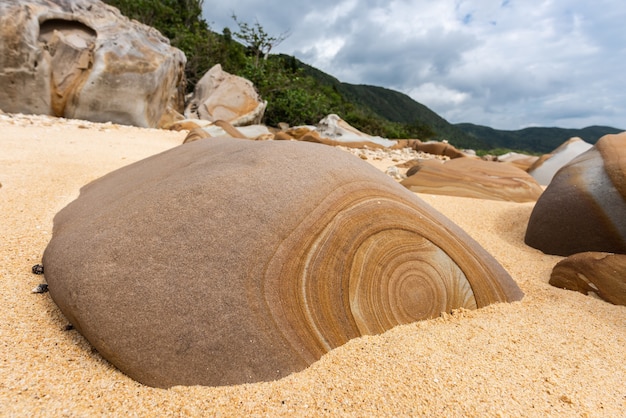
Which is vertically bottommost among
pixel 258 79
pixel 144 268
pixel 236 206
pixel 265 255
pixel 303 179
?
pixel 144 268

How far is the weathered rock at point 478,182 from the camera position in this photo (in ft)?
14.5

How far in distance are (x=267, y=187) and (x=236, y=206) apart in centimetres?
18

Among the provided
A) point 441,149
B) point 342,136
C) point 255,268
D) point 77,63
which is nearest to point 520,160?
point 441,149

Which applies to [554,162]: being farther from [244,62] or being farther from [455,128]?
[455,128]

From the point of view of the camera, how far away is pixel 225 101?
1156 cm

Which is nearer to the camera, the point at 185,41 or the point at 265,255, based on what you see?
the point at 265,255

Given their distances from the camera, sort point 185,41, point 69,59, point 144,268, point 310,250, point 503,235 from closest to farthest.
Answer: point 144,268, point 310,250, point 503,235, point 69,59, point 185,41

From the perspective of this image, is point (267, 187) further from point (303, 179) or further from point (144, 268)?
point (144, 268)

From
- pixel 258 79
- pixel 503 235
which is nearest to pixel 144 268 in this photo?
pixel 503 235

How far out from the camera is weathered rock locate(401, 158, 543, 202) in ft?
14.5

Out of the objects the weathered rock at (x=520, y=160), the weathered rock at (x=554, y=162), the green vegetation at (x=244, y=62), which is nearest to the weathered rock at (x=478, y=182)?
the weathered rock at (x=554, y=162)

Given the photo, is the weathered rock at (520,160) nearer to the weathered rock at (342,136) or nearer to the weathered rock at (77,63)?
the weathered rock at (342,136)

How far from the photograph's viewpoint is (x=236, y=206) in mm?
1570

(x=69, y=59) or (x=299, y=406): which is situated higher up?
(x=69, y=59)
